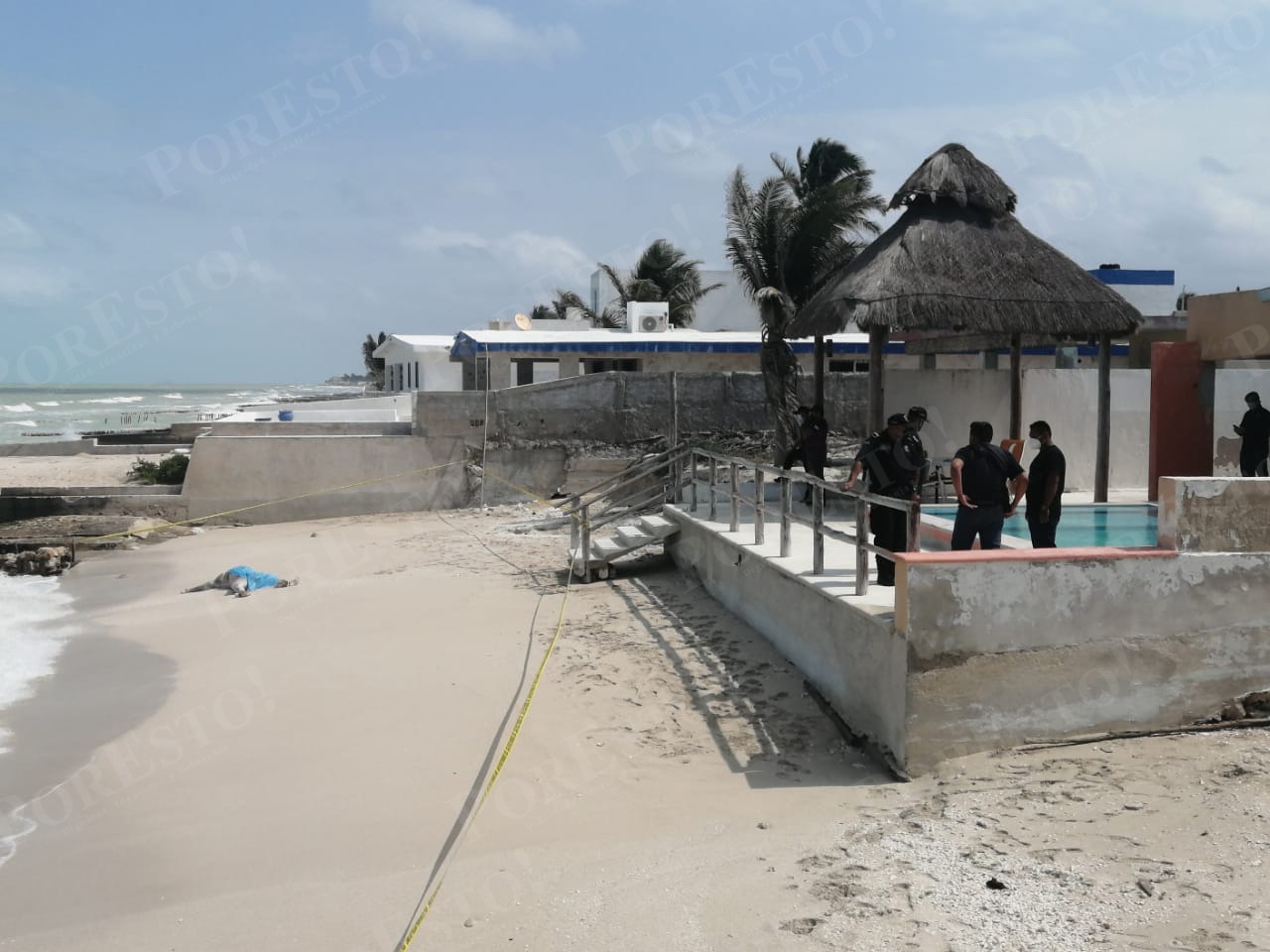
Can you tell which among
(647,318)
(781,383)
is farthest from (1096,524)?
(647,318)

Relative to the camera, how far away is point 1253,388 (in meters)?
14.0

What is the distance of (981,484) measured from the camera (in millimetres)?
7734

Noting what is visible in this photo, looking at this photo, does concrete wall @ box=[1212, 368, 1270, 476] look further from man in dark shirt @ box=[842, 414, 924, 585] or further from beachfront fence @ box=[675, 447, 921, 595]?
man in dark shirt @ box=[842, 414, 924, 585]

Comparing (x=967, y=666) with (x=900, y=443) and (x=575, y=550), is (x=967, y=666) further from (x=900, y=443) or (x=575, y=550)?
(x=575, y=550)

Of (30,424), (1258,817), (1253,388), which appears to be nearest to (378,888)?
(1258,817)

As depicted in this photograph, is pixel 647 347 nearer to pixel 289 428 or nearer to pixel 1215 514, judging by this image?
pixel 289 428

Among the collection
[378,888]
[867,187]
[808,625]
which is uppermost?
[867,187]

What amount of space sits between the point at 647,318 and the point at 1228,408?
1484cm

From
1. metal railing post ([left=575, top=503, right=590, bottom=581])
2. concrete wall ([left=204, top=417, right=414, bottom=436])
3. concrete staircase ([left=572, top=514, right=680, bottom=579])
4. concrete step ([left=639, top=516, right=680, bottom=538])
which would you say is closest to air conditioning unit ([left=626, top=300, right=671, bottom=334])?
concrete wall ([left=204, top=417, right=414, bottom=436])

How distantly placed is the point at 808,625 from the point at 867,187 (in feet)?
65.0

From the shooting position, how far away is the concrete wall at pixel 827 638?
691 cm

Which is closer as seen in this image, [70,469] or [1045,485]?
[1045,485]

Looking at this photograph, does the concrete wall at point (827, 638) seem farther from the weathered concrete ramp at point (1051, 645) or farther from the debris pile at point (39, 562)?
the debris pile at point (39, 562)

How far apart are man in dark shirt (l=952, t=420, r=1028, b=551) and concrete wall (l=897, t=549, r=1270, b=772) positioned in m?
0.98
